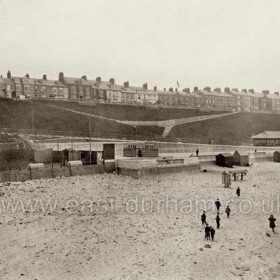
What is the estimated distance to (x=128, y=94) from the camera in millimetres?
101938

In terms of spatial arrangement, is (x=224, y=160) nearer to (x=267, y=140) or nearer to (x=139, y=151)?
(x=139, y=151)

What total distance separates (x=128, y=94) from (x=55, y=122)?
44109 millimetres

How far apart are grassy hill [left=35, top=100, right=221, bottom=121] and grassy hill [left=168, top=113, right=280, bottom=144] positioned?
6.01 metres

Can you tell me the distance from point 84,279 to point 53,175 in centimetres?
1746

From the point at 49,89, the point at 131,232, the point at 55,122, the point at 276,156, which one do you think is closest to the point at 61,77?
the point at 49,89

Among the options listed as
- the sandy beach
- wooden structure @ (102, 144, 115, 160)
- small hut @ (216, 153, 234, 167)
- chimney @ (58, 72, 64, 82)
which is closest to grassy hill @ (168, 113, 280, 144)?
small hut @ (216, 153, 234, 167)

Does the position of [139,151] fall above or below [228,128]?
below

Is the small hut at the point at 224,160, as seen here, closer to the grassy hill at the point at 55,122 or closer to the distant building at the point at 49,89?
the grassy hill at the point at 55,122

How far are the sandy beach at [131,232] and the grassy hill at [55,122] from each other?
2859 cm

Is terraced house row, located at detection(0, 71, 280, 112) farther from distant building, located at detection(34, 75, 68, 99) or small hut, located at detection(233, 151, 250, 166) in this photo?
small hut, located at detection(233, 151, 250, 166)

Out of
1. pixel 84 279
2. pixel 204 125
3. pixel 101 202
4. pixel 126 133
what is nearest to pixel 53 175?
pixel 101 202

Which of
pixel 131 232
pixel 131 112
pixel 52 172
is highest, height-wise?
pixel 131 112

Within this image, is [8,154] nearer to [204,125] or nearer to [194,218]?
[194,218]

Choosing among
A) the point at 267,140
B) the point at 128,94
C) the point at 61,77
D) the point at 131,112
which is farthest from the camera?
the point at 128,94
